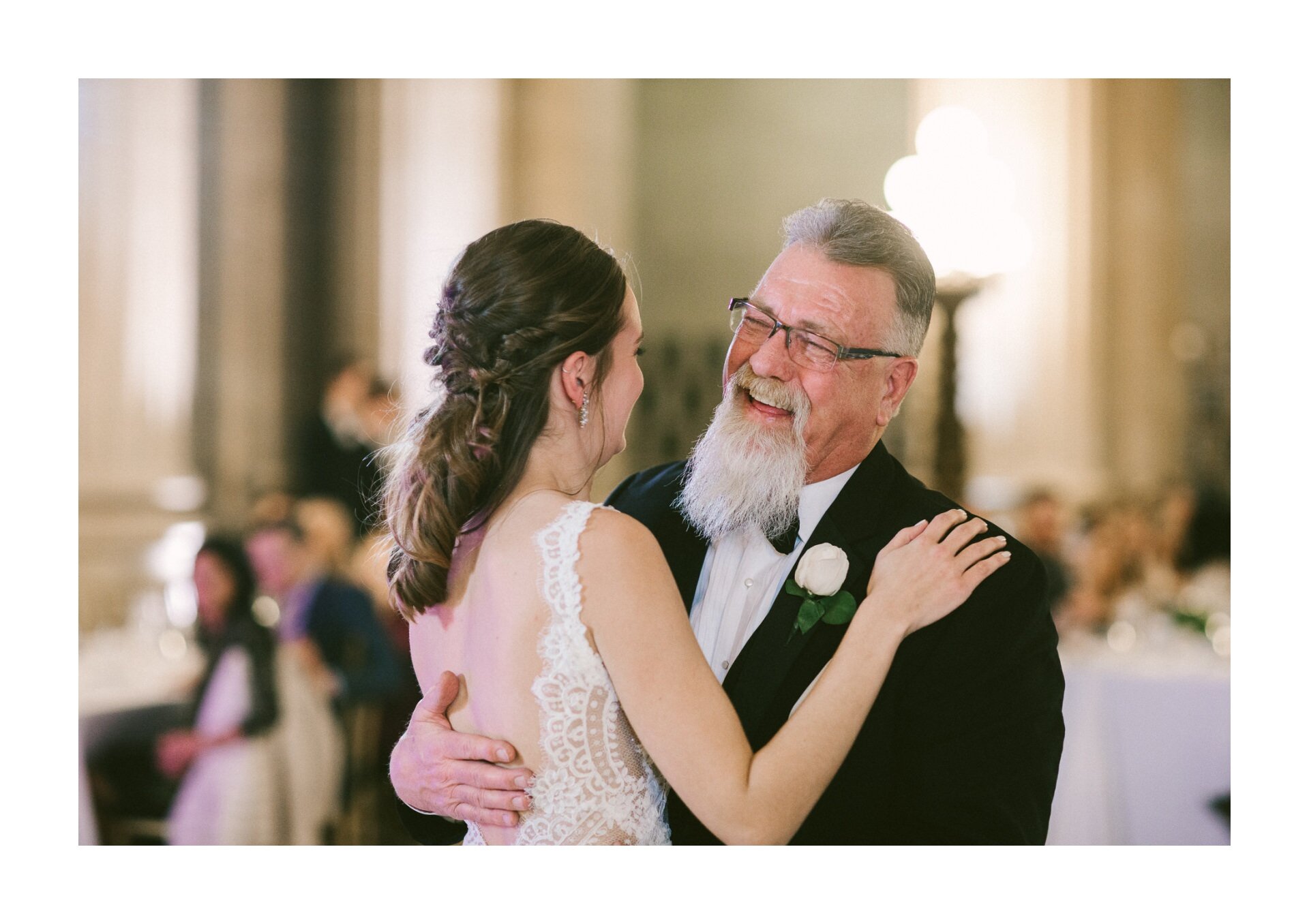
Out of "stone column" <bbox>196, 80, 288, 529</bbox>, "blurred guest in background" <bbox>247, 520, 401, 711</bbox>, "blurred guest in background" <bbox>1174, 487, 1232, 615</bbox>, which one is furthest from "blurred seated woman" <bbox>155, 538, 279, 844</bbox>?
"blurred guest in background" <bbox>1174, 487, 1232, 615</bbox>

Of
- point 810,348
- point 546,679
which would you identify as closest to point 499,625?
point 546,679

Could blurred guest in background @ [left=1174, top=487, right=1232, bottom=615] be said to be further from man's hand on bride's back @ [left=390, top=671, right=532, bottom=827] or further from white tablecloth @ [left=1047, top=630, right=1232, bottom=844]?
man's hand on bride's back @ [left=390, top=671, right=532, bottom=827]

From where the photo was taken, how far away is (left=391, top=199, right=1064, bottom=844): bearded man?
2602 millimetres

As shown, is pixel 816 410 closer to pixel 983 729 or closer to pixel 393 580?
pixel 983 729

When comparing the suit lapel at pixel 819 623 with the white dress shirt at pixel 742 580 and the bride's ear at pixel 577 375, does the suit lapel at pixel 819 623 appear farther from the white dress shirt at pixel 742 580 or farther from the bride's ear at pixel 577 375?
the bride's ear at pixel 577 375

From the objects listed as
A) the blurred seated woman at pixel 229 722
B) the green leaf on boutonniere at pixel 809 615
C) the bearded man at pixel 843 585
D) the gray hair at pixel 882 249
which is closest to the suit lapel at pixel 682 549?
the bearded man at pixel 843 585

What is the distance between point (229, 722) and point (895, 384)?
2430mm

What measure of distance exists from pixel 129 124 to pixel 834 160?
2076mm

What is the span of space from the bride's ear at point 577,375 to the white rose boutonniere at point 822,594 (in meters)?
0.68

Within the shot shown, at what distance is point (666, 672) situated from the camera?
2344 mm

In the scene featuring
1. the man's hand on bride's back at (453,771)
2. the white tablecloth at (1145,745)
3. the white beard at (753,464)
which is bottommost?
the white tablecloth at (1145,745)

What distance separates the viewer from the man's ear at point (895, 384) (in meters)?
2.76

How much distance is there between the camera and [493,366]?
245 cm

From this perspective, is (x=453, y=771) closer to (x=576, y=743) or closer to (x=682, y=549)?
(x=576, y=743)
